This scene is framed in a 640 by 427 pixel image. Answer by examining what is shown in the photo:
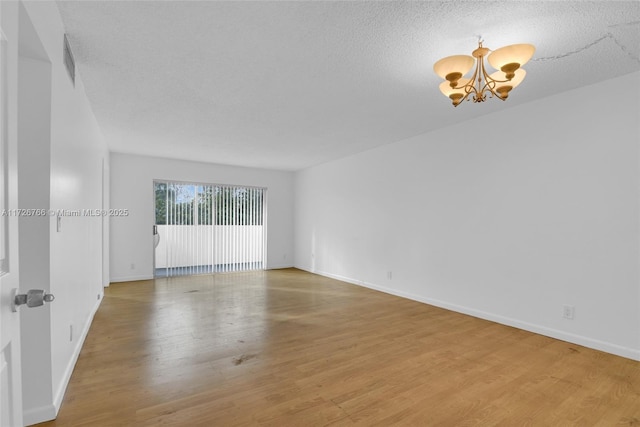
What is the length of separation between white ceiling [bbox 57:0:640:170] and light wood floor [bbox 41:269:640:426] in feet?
8.02

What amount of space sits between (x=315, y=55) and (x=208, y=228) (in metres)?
5.24

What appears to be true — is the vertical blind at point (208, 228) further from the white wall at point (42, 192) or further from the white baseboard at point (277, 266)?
the white wall at point (42, 192)

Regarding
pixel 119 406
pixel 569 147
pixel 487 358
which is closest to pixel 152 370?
pixel 119 406

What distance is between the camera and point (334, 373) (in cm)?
238

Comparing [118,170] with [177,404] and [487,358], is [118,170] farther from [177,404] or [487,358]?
[487,358]

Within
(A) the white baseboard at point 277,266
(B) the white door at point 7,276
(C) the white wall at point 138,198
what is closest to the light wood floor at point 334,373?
(B) the white door at point 7,276

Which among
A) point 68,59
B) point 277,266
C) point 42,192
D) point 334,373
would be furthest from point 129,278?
point 334,373

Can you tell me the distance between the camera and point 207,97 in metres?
3.24

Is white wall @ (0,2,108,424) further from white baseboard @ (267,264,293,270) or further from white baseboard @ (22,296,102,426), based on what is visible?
white baseboard @ (267,264,293,270)

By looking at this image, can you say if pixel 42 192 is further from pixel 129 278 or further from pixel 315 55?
pixel 129 278

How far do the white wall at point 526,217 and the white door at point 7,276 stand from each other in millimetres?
3985

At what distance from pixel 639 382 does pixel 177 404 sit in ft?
10.8

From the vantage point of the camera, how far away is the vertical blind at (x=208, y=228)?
21.0 feet

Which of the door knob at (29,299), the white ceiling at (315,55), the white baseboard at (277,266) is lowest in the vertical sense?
the white baseboard at (277,266)
